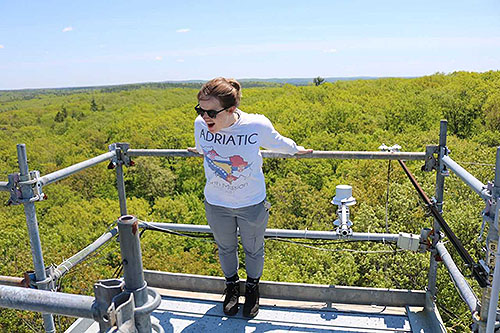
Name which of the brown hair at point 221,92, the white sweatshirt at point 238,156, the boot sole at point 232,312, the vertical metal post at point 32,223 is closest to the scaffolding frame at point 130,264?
the vertical metal post at point 32,223

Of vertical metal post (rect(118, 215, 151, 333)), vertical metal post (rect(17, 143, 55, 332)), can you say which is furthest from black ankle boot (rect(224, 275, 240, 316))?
vertical metal post (rect(118, 215, 151, 333))

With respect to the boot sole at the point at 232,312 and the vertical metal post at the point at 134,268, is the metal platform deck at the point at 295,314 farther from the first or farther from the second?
the vertical metal post at the point at 134,268

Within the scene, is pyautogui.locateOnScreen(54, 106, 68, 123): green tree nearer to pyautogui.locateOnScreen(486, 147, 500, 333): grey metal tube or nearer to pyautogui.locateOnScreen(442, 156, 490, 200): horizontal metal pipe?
pyautogui.locateOnScreen(442, 156, 490, 200): horizontal metal pipe

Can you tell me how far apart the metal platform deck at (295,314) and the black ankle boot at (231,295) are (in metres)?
0.06

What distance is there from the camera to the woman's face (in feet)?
8.70

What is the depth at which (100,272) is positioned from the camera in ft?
81.2

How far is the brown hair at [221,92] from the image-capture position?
2625 mm

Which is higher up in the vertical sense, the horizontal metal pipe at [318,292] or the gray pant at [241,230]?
the gray pant at [241,230]

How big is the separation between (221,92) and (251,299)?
1.57 meters

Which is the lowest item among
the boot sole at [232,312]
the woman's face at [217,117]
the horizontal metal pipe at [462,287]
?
the boot sole at [232,312]

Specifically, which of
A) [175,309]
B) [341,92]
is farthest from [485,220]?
[341,92]

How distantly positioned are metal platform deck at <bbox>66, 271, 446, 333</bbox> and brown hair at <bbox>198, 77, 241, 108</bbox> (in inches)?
61.6

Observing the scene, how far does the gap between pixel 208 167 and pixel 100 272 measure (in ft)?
79.0

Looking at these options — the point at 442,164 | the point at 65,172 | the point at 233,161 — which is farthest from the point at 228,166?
the point at 442,164
